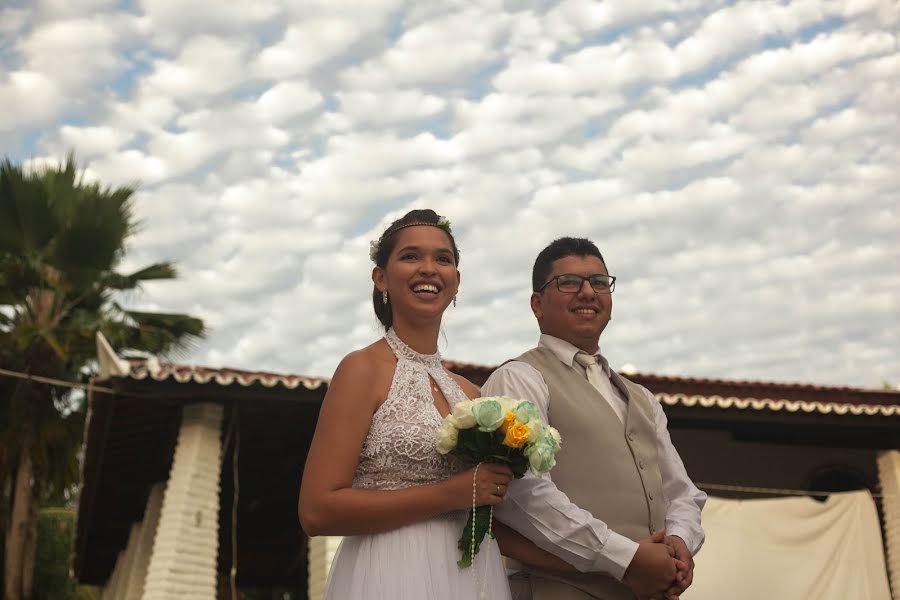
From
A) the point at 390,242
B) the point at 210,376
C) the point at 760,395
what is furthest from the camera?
the point at 760,395

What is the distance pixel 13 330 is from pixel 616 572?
498 inches

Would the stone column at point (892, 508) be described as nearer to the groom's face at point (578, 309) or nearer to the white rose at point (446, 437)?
the groom's face at point (578, 309)

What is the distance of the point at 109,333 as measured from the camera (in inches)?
528

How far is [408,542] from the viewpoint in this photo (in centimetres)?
271

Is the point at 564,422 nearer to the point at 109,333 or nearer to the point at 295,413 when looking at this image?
the point at 295,413

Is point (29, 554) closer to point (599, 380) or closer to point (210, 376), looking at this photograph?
point (210, 376)

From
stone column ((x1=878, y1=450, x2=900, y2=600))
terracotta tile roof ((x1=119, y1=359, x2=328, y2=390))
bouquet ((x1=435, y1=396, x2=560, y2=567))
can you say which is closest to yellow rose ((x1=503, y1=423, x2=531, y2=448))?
bouquet ((x1=435, y1=396, x2=560, y2=567))

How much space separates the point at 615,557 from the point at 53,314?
1269 cm

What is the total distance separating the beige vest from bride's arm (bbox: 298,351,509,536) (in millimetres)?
461

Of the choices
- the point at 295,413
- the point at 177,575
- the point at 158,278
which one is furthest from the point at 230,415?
the point at 158,278

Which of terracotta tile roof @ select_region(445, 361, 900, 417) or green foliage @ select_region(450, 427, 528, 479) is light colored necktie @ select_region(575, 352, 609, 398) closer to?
green foliage @ select_region(450, 427, 528, 479)

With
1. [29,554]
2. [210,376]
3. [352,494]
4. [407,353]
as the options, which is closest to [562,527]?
[352,494]

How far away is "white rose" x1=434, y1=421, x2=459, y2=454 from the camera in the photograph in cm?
267

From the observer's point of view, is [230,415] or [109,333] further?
[109,333]
